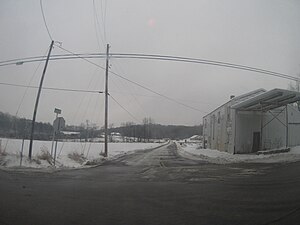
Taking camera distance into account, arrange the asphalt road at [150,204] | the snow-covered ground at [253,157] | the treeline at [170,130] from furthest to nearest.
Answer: the treeline at [170,130], the snow-covered ground at [253,157], the asphalt road at [150,204]

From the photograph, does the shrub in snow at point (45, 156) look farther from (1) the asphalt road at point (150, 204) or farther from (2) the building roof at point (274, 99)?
(2) the building roof at point (274, 99)

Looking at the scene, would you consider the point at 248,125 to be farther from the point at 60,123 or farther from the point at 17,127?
the point at 17,127

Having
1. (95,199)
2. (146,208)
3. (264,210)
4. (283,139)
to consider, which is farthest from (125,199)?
(283,139)

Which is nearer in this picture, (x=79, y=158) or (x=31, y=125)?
(x=31, y=125)

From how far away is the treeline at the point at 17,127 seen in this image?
6.43 meters

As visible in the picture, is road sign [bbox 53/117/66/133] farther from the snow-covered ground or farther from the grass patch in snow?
the snow-covered ground

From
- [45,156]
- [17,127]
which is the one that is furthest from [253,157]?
[17,127]

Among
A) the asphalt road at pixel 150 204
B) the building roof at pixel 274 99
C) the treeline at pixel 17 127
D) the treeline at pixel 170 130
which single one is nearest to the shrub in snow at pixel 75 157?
the treeline at pixel 170 130

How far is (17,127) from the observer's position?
6.86 m

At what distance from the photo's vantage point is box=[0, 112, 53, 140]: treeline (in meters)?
6.43

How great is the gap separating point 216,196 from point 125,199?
83.2 inches

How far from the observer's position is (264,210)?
5332 millimetres

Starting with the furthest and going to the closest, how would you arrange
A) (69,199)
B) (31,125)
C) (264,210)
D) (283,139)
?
(31,125) → (283,139) → (69,199) → (264,210)

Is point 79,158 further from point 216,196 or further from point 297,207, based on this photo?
point 297,207
